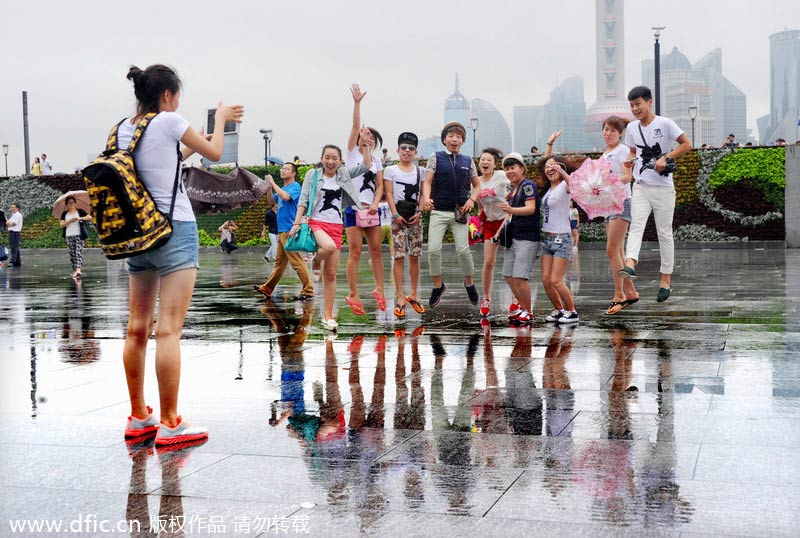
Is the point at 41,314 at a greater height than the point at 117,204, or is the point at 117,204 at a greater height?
the point at 117,204

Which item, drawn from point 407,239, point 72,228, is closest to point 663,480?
point 407,239

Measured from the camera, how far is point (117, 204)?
4.76 m

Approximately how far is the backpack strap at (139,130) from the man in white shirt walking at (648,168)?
5870 millimetres

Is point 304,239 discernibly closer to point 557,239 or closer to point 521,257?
point 521,257

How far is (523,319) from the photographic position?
369 inches

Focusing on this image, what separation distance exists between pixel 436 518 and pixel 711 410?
2.21m

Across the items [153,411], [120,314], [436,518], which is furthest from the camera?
[120,314]

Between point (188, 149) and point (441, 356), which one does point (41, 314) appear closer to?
point (441, 356)

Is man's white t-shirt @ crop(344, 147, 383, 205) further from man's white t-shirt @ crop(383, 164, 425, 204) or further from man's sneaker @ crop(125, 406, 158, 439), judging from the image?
man's sneaker @ crop(125, 406, 158, 439)

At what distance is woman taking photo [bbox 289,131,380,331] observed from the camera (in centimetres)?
961

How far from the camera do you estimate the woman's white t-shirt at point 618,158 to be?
9984 millimetres

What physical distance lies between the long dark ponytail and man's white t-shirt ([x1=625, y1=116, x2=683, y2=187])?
596 cm

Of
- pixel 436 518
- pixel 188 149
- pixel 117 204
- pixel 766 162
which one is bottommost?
pixel 436 518

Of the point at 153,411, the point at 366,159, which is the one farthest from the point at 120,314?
the point at 153,411
